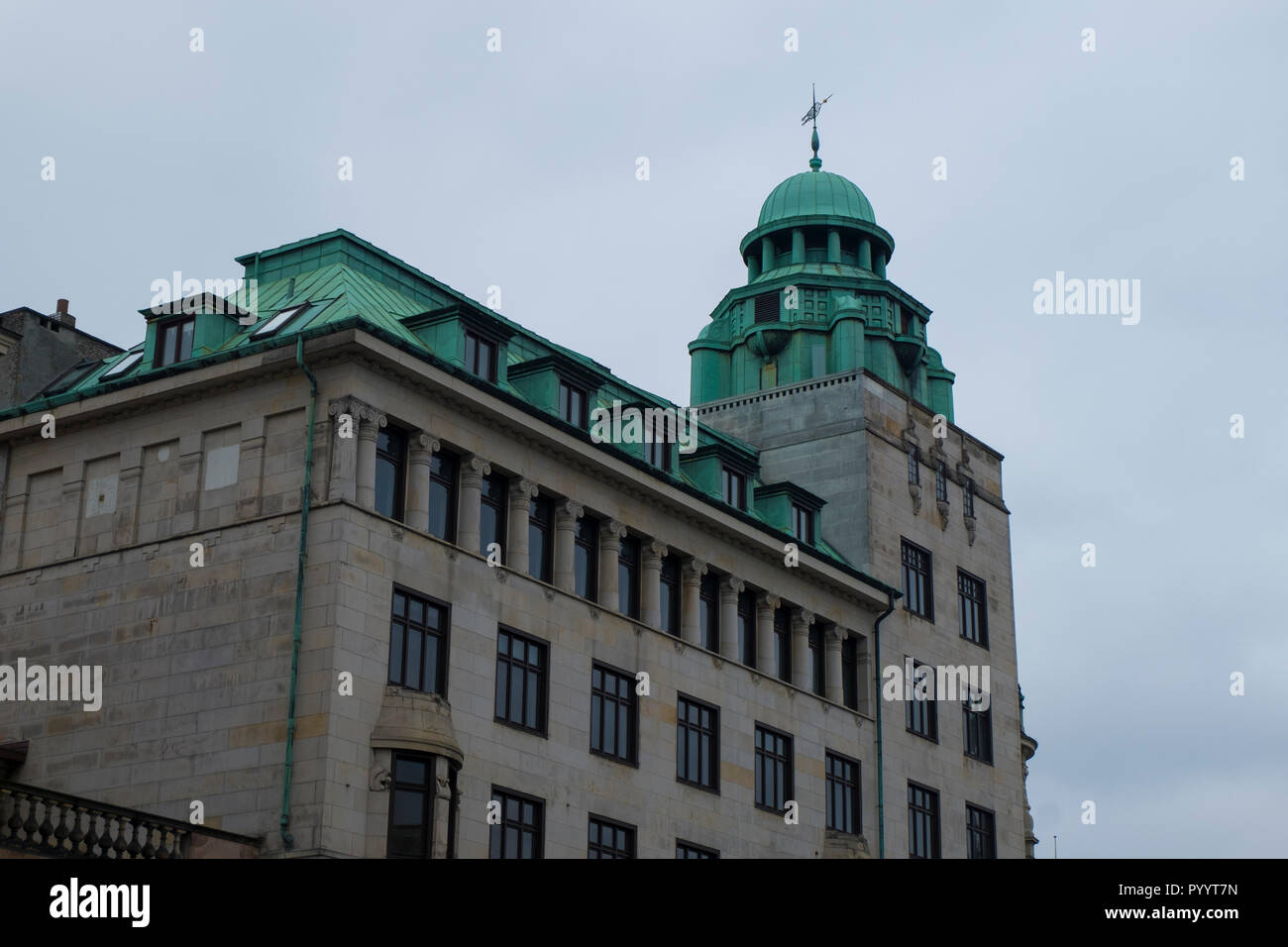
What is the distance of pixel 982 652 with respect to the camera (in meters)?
61.5

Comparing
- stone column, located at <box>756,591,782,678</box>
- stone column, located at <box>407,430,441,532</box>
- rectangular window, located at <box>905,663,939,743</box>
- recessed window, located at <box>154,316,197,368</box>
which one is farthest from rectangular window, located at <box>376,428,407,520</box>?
rectangular window, located at <box>905,663,939,743</box>

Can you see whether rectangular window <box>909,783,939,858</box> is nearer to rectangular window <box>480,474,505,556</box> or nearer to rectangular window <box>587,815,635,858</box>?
rectangular window <box>587,815,635,858</box>

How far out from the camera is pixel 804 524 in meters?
56.7

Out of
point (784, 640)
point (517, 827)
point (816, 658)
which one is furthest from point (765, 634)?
point (517, 827)

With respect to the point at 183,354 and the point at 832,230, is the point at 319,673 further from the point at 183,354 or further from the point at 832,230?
the point at 832,230

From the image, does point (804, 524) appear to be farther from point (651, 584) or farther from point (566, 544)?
point (566, 544)

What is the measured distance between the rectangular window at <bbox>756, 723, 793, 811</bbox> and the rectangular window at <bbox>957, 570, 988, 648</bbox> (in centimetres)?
1126

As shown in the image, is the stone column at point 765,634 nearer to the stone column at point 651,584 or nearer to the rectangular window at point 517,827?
the stone column at point 651,584

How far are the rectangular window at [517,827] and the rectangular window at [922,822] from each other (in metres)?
15.9

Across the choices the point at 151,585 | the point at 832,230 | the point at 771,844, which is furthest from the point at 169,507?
the point at 832,230

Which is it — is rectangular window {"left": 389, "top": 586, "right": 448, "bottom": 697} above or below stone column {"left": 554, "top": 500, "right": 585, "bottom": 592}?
below

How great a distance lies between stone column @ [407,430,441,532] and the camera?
42000 millimetres

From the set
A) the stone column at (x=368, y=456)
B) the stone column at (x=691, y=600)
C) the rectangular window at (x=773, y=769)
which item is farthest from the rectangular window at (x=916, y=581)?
the stone column at (x=368, y=456)
